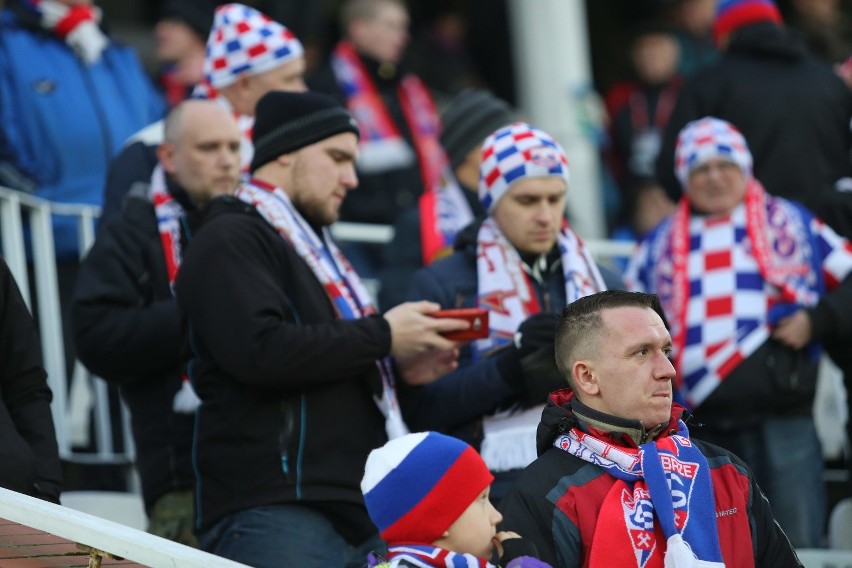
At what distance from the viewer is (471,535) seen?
13.3ft

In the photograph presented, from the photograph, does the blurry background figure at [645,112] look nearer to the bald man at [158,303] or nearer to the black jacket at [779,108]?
the black jacket at [779,108]

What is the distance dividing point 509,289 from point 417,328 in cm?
73

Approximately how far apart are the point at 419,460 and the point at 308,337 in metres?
0.89

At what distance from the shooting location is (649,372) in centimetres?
436

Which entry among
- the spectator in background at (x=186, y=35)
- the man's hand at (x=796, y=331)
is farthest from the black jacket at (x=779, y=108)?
the spectator in background at (x=186, y=35)

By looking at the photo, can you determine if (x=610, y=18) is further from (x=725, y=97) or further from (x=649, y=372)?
(x=649, y=372)

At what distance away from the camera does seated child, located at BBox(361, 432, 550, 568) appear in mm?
4008

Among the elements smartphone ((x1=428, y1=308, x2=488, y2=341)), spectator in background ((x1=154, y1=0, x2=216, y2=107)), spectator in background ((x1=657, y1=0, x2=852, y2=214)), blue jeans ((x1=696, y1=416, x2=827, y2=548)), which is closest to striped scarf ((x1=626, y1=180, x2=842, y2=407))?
blue jeans ((x1=696, y1=416, x2=827, y2=548))

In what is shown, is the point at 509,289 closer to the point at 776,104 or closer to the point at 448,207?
the point at 448,207

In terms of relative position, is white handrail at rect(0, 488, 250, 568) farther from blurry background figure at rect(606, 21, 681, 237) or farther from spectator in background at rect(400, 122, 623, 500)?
blurry background figure at rect(606, 21, 681, 237)

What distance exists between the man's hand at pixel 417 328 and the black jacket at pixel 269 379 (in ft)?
0.15

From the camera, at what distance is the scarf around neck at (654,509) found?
412cm

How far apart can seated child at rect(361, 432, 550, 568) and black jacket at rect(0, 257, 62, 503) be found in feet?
3.76

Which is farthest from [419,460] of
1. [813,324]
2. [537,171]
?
[813,324]
